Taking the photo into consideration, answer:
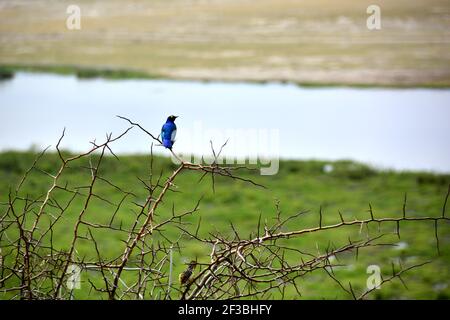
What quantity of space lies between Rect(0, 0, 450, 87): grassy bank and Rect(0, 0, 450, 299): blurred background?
0.8 inches

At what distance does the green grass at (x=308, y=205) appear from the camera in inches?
202

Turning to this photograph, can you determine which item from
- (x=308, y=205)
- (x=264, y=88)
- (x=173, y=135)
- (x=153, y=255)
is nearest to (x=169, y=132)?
(x=173, y=135)

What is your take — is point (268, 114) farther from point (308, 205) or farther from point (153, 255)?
point (153, 255)

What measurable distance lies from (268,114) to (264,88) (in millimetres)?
1192

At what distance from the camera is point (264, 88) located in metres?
9.78

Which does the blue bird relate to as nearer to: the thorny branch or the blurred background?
the thorny branch

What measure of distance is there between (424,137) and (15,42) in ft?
18.1

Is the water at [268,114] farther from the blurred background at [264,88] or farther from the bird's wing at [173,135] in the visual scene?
the bird's wing at [173,135]

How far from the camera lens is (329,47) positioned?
994 centimetres

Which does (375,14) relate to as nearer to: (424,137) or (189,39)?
(424,137)

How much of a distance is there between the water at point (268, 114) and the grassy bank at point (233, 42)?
0.75 feet

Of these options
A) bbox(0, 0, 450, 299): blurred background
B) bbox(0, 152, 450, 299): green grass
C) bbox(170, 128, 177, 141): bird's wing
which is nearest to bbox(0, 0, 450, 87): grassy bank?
bbox(0, 0, 450, 299): blurred background

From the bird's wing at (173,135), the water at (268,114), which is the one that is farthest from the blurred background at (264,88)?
the bird's wing at (173,135)
